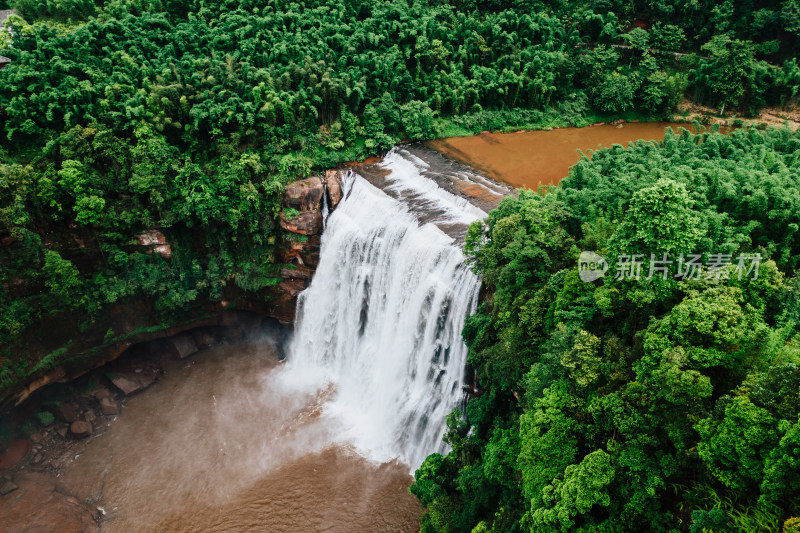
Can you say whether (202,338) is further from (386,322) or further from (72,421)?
(386,322)

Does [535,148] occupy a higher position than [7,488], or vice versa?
[535,148]

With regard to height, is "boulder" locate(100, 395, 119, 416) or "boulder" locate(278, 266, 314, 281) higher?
"boulder" locate(278, 266, 314, 281)

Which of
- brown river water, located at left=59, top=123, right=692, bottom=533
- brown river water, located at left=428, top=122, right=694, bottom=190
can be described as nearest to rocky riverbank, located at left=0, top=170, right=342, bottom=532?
brown river water, located at left=59, top=123, right=692, bottom=533

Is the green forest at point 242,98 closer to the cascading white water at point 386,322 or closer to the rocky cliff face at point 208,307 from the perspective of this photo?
the rocky cliff face at point 208,307

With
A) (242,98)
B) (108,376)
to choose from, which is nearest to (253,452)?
(108,376)

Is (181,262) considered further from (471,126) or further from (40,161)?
(471,126)

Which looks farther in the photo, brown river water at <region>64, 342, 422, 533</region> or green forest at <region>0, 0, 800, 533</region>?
brown river water at <region>64, 342, 422, 533</region>

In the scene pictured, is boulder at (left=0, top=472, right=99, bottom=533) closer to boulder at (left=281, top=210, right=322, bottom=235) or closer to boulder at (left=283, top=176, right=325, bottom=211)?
boulder at (left=281, top=210, right=322, bottom=235)
